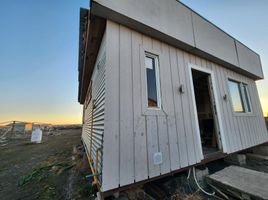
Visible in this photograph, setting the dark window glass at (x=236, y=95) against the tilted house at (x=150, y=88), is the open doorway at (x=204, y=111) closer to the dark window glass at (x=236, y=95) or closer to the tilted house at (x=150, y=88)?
the dark window glass at (x=236, y=95)

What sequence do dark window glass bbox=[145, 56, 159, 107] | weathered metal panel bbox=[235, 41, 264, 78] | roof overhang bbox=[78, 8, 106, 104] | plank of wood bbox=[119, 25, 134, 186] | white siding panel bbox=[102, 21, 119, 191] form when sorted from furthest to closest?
weathered metal panel bbox=[235, 41, 264, 78] → dark window glass bbox=[145, 56, 159, 107] → roof overhang bbox=[78, 8, 106, 104] → plank of wood bbox=[119, 25, 134, 186] → white siding panel bbox=[102, 21, 119, 191]

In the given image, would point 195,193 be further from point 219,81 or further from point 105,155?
point 219,81

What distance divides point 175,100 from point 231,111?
258 centimetres

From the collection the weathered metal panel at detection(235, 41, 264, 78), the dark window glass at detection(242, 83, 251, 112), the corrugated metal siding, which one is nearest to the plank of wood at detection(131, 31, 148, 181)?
the corrugated metal siding

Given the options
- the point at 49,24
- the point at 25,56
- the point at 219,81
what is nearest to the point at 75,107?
the point at 25,56

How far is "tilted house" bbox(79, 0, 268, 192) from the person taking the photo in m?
1.67

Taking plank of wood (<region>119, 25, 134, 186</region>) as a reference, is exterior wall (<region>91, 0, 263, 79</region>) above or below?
above

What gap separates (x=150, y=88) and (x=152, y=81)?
176 mm

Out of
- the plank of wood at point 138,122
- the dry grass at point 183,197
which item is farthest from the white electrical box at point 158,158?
the dry grass at point 183,197

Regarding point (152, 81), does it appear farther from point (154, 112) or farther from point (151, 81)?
point (154, 112)

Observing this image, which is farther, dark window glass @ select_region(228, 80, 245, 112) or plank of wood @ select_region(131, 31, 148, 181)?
dark window glass @ select_region(228, 80, 245, 112)

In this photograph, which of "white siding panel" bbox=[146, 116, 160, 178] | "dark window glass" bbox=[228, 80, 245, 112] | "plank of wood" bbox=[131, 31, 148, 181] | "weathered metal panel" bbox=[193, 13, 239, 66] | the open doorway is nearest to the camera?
"plank of wood" bbox=[131, 31, 148, 181]

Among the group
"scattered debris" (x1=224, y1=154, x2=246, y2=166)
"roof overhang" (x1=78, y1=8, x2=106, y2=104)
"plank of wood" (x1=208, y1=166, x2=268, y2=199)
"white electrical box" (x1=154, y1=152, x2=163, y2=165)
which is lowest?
"scattered debris" (x1=224, y1=154, x2=246, y2=166)

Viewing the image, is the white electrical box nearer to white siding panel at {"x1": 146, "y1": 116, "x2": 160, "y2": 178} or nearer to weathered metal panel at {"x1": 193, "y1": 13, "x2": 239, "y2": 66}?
white siding panel at {"x1": 146, "y1": 116, "x2": 160, "y2": 178}
